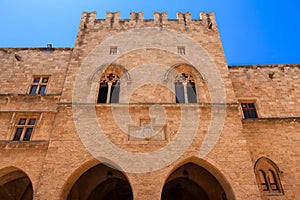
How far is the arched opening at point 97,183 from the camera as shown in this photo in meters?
9.87

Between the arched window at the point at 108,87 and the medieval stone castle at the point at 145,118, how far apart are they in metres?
0.05

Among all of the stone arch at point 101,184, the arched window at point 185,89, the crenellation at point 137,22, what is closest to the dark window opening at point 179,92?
the arched window at point 185,89

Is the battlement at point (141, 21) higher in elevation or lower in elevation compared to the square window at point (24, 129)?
higher

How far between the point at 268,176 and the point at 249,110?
3.51m

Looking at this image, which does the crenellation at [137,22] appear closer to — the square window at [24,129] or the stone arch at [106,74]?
the stone arch at [106,74]

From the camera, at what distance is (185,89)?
10312 mm

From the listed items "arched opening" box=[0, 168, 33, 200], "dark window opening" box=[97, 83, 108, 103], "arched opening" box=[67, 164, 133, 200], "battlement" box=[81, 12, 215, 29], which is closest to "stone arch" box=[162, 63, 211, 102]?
"dark window opening" box=[97, 83, 108, 103]

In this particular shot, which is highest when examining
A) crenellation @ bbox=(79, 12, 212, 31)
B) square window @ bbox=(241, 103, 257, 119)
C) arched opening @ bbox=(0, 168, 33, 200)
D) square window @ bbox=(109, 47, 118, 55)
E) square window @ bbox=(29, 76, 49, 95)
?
crenellation @ bbox=(79, 12, 212, 31)

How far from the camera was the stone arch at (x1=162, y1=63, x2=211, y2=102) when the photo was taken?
32.8ft

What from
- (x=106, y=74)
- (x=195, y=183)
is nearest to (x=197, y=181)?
(x=195, y=183)

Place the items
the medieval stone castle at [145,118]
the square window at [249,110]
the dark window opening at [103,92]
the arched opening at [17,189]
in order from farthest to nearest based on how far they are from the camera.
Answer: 1. the square window at [249,110]
2. the dark window opening at [103,92]
3. the arched opening at [17,189]
4. the medieval stone castle at [145,118]

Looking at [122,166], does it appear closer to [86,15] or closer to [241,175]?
[241,175]

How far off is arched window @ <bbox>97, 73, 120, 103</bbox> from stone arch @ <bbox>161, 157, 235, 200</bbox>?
14.4 ft

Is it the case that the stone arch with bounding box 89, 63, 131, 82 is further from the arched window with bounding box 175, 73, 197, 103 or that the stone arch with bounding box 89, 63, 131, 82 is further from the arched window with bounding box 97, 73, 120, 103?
the arched window with bounding box 175, 73, 197, 103
